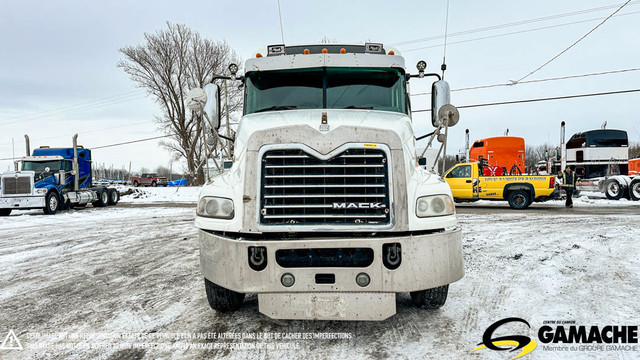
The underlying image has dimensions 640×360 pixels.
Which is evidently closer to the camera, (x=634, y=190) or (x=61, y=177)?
(x=61, y=177)

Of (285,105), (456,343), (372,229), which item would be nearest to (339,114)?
(285,105)

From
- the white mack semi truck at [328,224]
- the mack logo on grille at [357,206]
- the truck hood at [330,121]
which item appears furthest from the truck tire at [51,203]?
the mack logo on grille at [357,206]

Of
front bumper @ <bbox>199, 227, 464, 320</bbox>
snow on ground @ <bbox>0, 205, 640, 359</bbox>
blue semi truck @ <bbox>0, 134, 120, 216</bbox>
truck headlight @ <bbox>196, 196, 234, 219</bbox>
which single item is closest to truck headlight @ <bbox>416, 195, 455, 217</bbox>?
front bumper @ <bbox>199, 227, 464, 320</bbox>

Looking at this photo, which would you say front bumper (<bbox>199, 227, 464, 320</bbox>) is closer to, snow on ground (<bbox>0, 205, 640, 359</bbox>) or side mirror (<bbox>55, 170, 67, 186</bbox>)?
snow on ground (<bbox>0, 205, 640, 359</bbox>)

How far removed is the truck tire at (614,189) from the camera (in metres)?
17.8

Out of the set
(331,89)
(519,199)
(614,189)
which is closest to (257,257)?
(331,89)

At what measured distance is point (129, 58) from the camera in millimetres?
34500

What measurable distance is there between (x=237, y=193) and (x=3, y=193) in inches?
672

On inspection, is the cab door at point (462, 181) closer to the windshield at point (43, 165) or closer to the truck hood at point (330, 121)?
the truck hood at point (330, 121)

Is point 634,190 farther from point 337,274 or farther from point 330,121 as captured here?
point 337,274

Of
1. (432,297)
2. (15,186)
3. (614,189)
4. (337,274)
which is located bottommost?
(432,297)

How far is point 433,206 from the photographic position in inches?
129

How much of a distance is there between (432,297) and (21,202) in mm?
17484

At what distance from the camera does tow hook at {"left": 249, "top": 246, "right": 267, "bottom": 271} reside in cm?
308
